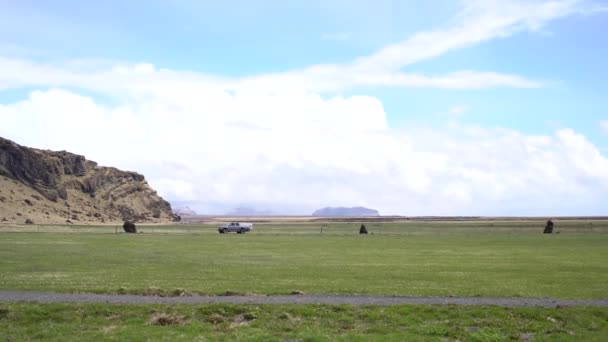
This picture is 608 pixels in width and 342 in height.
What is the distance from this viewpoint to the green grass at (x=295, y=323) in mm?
15562

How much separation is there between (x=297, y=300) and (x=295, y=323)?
8.82 feet

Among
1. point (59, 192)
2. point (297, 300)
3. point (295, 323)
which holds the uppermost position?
point (59, 192)

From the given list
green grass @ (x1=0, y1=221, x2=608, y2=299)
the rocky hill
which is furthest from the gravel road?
the rocky hill

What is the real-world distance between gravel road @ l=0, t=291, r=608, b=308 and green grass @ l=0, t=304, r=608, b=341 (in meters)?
0.83

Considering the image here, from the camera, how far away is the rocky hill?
148125 mm

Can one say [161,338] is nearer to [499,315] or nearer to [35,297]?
[35,297]

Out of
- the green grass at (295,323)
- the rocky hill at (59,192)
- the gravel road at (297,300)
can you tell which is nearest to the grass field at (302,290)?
the green grass at (295,323)

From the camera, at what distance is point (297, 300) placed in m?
19.5

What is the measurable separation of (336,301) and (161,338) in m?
6.21

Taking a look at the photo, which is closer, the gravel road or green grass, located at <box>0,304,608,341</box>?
green grass, located at <box>0,304,608,341</box>

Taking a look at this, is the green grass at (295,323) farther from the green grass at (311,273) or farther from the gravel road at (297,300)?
the green grass at (311,273)

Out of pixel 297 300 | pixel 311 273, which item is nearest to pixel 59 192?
pixel 311 273

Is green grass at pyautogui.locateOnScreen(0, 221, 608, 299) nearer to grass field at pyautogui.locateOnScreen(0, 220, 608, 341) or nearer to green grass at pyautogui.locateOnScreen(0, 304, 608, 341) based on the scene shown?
grass field at pyautogui.locateOnScreen(0, 220, 608, 341)

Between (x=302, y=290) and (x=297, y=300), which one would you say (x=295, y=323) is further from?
(x=302, y=290)
